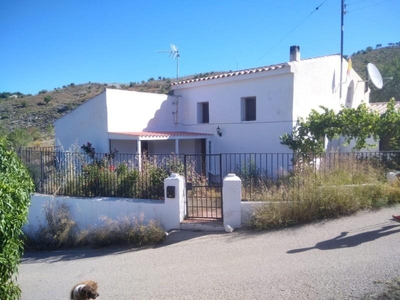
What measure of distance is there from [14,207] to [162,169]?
219 inches

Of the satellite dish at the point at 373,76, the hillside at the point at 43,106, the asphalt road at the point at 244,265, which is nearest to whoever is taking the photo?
the asphalt road at the point at 244,265

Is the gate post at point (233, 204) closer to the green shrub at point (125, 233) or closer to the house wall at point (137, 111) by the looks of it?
the green shrub at point (125, 233)

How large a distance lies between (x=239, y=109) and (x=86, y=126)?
6837 mm

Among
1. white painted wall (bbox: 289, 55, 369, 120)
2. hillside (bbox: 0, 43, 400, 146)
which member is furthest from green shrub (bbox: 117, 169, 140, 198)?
hillside (bbox: 0, 43, 400, 146)

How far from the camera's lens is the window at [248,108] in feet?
46.2

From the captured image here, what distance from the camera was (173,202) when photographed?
25.2ft

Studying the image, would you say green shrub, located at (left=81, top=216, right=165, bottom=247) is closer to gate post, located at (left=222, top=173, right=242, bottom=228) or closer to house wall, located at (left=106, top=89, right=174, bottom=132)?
gate post, located at (left=222, top=173, right=242, bottom=228)

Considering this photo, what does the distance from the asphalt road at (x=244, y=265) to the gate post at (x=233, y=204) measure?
41cm

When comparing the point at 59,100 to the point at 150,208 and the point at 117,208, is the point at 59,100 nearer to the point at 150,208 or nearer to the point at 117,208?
the point at 117,208

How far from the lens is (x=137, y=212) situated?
8.11 metres

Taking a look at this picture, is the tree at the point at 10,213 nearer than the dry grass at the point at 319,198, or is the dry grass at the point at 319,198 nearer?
the tree at the point at 10,213

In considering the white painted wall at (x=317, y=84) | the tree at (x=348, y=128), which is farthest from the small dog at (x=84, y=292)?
the white painted wall at (x=317, y=84)

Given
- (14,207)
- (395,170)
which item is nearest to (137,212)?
(14,207)

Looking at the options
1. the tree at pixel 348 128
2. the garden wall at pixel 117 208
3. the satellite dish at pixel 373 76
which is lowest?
the garden wall at pixel 117 208
